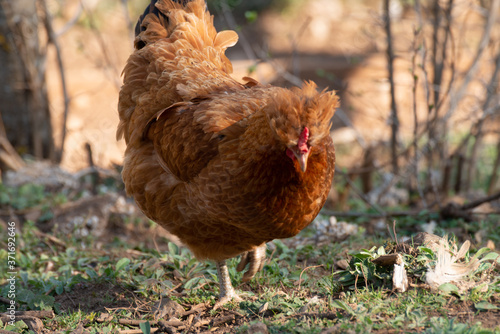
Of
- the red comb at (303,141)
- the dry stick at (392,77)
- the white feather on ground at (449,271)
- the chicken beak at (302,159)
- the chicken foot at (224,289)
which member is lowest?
the chicken foot at (224,289)

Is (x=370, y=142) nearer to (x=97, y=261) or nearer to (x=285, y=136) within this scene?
(x=97, y=261)

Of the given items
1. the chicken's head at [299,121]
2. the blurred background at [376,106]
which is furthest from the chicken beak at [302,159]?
the blurred background at [376,106]

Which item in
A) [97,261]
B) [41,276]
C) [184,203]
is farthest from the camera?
[97,261]

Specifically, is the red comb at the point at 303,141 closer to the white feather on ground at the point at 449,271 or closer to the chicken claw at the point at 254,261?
the white feather on ground at the point at 449,271

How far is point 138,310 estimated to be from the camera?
318 cm

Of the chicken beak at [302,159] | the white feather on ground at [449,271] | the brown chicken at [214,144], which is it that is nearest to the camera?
the chicken beak at [302,159]

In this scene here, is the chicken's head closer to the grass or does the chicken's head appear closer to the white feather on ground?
the grass

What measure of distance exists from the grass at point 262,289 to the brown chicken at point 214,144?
0.30 meters

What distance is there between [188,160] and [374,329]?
1.46 meters

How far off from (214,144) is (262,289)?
4.03ft

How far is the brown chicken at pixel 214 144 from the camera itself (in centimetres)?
256

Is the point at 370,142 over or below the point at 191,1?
below

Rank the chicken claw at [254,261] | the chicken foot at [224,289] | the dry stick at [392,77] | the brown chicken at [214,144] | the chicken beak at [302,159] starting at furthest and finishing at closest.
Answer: the dry stick at [392,77] → the chicken claw at [254,261] → the chicken foot at [224,289] → the brown chicken at [214,144] → the chicken beak at [302,159]

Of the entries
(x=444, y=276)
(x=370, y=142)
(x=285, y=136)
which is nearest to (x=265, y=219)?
(x=285, y=136)
